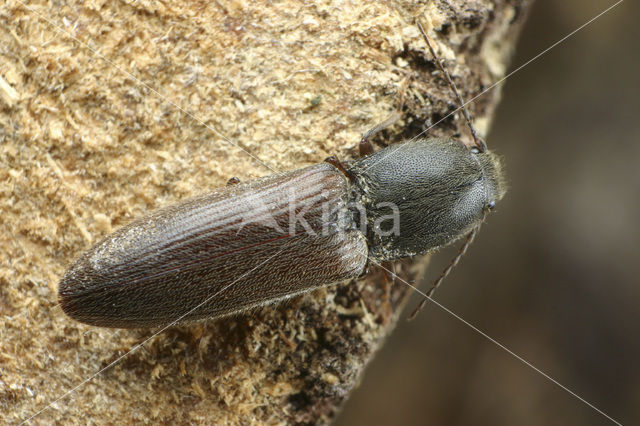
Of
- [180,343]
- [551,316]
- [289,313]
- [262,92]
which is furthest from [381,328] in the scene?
[551,316]

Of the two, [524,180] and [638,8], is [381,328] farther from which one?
[638,8]

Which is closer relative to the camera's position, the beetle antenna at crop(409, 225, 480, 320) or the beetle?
the beetle

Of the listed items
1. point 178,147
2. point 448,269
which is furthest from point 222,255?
point 448,269

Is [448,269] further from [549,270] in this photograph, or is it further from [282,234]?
[549,270]

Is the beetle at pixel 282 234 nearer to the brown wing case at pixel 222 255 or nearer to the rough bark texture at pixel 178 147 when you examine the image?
the brown wing case at pixel 222 255

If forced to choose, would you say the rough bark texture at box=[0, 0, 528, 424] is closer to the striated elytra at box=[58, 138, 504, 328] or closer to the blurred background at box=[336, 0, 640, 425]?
the striated elytra at box=[58, 138, 504, 328]

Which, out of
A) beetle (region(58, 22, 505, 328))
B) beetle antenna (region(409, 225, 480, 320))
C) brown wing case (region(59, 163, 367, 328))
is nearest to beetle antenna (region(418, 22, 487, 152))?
beetle (region(58, 22, 505, 328))

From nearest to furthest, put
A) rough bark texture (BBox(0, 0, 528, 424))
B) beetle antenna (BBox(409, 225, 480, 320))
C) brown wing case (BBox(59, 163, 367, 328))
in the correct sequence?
1. brown wing case (BBox(59, 163, 367, 328))
2. rough bark texture (BBox(0, 0, 528, 424))
3. beetle antenna (BBox(409, 225, 480, 320))
